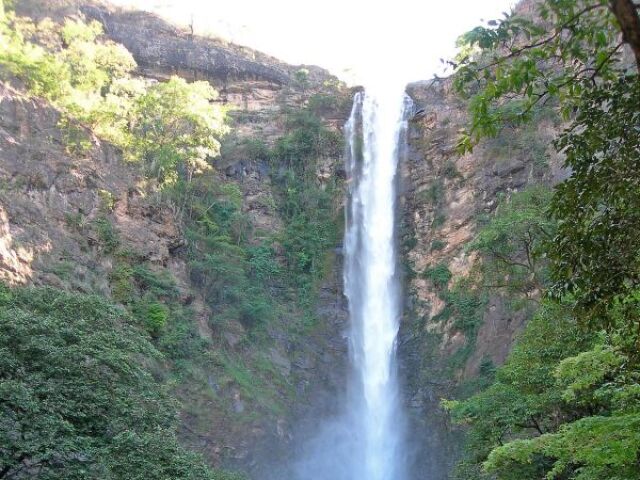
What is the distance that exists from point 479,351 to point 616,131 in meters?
22.3

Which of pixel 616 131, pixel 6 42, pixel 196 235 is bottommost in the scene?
pixel 616 131

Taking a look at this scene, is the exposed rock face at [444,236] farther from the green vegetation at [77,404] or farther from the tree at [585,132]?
the tree at [585,132]

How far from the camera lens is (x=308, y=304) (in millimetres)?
31203

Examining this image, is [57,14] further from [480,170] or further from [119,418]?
[119,418]

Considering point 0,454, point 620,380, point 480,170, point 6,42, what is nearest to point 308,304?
point 480,170

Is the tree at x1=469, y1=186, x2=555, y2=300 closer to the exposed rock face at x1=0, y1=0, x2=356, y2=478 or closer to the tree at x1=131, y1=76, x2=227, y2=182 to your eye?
the exposed rock face at x1=0, y1=0, x2=356, y2=478

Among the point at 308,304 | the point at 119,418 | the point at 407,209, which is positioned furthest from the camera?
the point at 407,209

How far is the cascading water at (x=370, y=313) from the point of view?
2670cm

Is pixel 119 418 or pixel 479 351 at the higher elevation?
pixel 479 351

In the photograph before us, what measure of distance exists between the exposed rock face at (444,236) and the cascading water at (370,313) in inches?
33.6

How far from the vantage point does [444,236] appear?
103 ft

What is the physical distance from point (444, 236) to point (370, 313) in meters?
5.51

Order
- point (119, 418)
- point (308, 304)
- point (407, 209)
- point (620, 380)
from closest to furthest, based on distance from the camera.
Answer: point (620, 380) < point (119, 418) < point (308, 304) < point (407, 209)

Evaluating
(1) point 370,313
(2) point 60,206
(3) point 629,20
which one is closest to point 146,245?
(2) point 60,206
